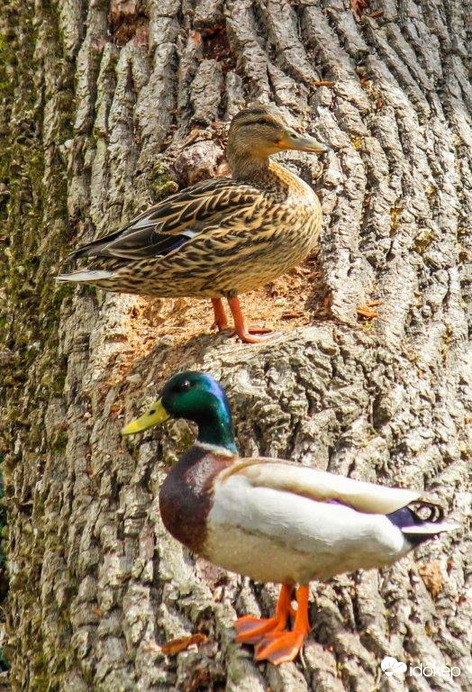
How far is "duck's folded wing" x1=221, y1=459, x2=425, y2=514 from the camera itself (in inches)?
114

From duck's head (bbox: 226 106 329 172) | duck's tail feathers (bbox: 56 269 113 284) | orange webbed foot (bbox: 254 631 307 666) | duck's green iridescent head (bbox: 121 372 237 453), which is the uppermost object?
duck's head (bbox: 226 106 329 172)

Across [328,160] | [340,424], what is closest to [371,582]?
[340,424]

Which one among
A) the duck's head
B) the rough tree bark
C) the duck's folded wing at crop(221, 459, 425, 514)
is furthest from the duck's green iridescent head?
the duck's head

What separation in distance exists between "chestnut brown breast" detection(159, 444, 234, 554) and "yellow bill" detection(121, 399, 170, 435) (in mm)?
167

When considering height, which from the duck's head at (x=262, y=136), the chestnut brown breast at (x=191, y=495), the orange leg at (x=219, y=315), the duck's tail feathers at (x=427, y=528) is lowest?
the duck's tail feathers at (x=427, y=528)

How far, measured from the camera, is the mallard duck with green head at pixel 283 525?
2873 mm

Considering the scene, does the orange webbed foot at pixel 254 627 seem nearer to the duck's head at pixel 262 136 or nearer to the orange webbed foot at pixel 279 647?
the orange webbed foot at pixel 279 647

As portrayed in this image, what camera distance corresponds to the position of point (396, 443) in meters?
3.63

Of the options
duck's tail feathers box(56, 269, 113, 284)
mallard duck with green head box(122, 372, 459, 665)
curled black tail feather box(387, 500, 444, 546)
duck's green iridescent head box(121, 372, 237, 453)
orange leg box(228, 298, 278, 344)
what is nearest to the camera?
mallard duck with green head box(122, 372, 459, 665)

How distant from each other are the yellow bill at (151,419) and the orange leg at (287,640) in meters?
0.70

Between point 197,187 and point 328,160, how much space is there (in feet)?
2.60

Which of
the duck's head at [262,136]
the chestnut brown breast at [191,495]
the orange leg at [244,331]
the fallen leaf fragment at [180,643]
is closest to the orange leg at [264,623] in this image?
the fallen leaf fragment at [180,643]

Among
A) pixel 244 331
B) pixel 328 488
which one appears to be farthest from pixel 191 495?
pixel 244 331

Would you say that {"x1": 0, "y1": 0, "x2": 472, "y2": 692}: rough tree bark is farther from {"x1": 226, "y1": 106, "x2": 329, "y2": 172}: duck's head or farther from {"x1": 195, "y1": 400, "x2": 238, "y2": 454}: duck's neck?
{"x1": 195, "y1": 400, "x2": 238, "y2": 454}: duck's neck
